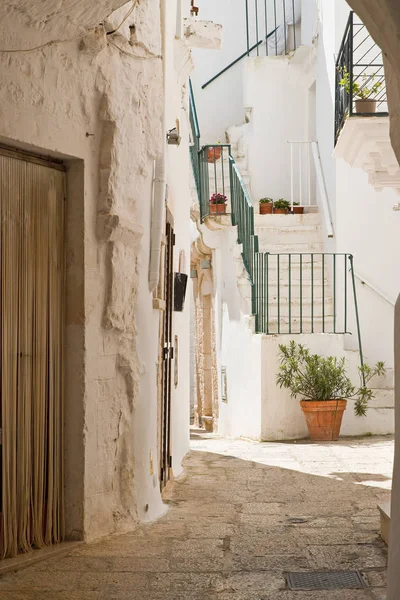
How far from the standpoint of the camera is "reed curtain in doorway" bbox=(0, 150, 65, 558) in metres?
4.98

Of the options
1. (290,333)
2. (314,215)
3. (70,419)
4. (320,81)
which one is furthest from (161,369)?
(320,81)

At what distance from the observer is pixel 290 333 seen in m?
10.8

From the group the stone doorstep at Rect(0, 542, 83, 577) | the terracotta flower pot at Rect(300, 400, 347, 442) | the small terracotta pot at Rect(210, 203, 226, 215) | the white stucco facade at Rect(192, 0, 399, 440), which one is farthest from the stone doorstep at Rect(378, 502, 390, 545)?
the small terracotta pot at Rect(210, 203, 226, 215)

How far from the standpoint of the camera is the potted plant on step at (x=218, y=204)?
12.8 meters

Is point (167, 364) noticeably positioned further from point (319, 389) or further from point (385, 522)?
point (319, 389)

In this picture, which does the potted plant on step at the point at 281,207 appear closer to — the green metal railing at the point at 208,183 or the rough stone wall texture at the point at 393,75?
the green metal railing at the point at 208,183

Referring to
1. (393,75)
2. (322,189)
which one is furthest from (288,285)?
(393,75)

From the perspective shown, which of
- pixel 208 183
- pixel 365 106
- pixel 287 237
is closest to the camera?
pixel 365 106

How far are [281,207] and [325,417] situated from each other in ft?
16.8

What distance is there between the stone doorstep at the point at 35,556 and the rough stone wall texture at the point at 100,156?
0.15 m

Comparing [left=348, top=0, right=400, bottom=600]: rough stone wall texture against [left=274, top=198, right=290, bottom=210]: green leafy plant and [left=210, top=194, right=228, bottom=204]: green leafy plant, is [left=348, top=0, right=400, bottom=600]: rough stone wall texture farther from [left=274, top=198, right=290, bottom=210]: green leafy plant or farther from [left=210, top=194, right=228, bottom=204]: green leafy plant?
[left=274, top=198, right=290, bottom=210]: green leafy plant

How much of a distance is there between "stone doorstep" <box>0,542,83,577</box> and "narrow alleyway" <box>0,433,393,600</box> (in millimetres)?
60

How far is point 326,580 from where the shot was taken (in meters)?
4.55

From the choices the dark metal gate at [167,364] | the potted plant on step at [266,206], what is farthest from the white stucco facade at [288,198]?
the dark metal gate at [167,364]
